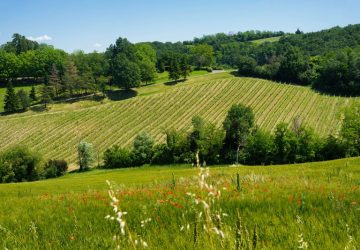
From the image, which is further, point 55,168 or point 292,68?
point 292,68

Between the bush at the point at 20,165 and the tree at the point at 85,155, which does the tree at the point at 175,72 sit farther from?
the bush at the point at 20,165

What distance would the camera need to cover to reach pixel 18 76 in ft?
543

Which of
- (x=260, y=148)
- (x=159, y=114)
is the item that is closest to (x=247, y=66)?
(x=159, y=114)

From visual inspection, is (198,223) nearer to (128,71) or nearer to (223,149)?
(223,149)

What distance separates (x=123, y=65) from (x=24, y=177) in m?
76.4

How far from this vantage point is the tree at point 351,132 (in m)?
63.2

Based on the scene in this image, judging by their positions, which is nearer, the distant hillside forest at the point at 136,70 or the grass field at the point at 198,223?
the grass field at the point at 198,223

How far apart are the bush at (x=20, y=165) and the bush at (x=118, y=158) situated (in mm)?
15221

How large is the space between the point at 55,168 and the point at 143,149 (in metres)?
20.0

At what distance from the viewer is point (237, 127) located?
76938mm

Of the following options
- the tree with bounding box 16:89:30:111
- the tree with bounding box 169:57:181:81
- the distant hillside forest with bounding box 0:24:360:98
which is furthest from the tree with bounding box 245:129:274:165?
the tree with bounding box 16:89:30:111

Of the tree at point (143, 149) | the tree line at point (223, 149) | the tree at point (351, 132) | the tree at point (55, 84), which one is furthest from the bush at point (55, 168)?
the tree at point (55, 84)

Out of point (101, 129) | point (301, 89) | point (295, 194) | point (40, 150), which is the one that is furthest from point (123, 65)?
point (295, 194)

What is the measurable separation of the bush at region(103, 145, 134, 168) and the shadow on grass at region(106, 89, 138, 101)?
51.1 m
